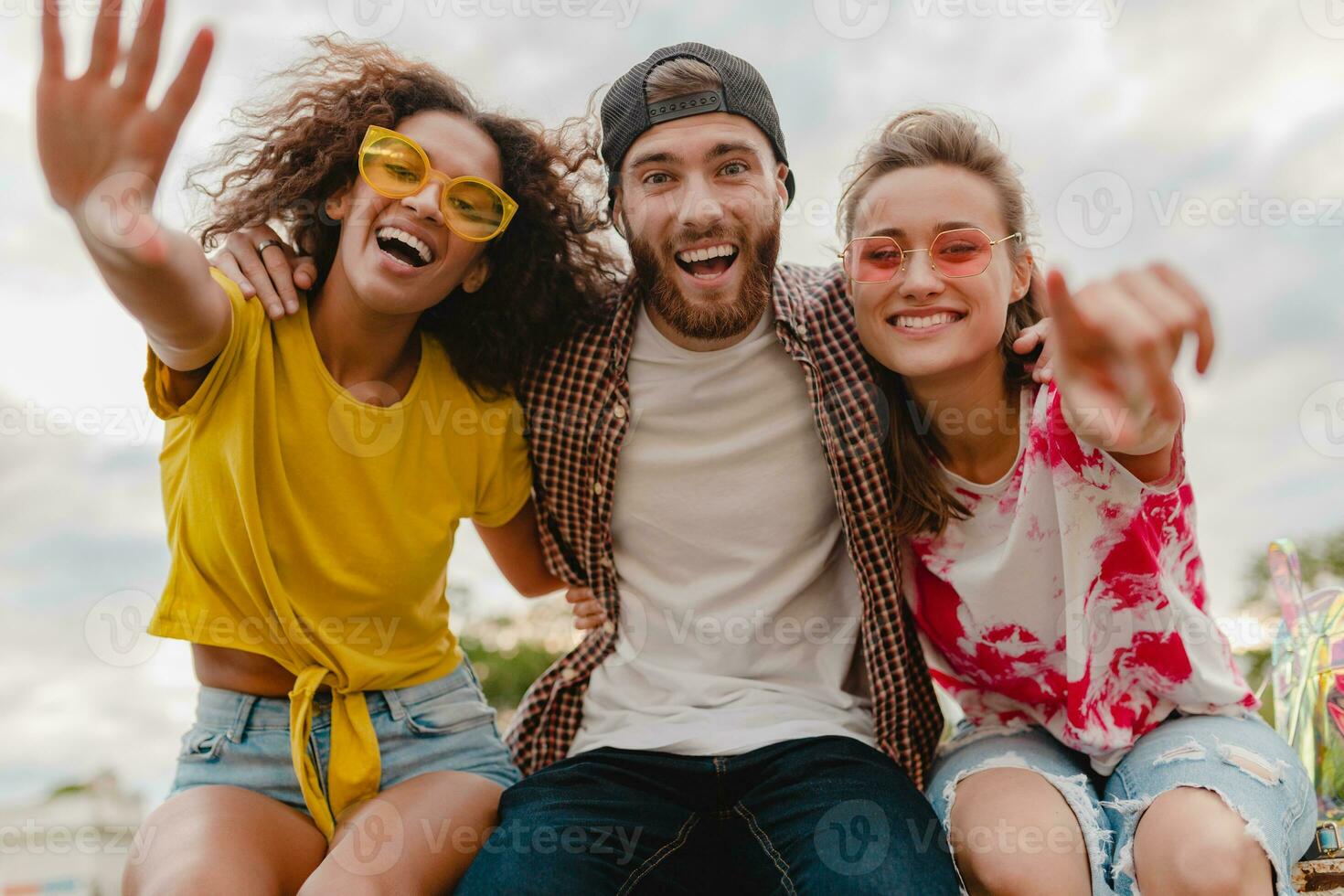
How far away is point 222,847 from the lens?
2420mm

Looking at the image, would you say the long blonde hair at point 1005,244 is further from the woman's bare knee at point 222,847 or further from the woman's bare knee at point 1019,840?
the woman's bare knee at point 222,847

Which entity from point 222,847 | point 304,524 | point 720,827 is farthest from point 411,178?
point 720,827

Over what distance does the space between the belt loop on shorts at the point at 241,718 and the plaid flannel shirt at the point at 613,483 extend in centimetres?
78

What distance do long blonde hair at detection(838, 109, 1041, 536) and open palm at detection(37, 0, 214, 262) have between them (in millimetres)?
1716

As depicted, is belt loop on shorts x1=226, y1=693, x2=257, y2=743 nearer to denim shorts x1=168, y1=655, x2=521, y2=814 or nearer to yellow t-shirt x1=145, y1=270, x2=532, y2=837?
denim shorts x1=168, y1=655, x2=521, y2=814

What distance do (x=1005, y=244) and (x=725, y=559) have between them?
1142 millimetres

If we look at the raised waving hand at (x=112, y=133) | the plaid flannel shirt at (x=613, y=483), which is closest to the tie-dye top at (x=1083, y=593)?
the plaid flannel shirt at (x=613, y=483)

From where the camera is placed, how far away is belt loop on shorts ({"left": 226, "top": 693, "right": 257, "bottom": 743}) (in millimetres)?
2766

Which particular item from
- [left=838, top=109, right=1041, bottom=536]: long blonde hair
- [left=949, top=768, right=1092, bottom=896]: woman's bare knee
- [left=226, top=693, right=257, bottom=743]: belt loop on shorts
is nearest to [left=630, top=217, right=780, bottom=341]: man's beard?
[left=838, top=109, right=1041, bottom=536]: long blonde hair

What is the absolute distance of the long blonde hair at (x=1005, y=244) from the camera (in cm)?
282

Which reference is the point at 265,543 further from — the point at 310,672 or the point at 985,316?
the point at 985,316

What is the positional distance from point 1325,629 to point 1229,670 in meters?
0.79

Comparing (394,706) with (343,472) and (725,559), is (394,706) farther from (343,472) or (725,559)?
(725,559)

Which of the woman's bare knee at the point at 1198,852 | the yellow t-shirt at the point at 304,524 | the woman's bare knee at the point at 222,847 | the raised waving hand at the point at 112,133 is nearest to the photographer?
the raised waving hand at the point at 112,133
